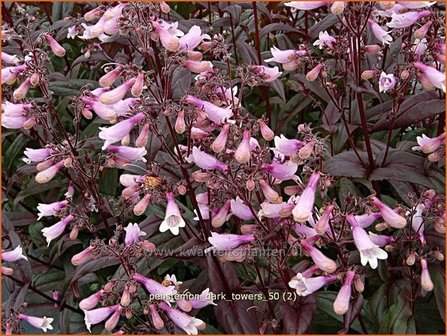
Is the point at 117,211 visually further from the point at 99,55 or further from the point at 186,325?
the point at 99,55

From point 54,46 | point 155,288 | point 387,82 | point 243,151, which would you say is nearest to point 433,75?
point 387,82

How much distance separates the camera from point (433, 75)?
284 cm

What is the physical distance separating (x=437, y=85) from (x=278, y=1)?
210 cm

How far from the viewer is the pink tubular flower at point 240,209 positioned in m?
2.77

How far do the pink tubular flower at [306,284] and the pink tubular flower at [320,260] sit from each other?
0.26 feet

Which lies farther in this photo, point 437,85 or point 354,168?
point 354,168

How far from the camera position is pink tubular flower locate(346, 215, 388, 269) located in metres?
2.59

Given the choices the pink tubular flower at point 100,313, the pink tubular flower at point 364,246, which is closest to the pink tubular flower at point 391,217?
the pink tubular flower at point 364,246

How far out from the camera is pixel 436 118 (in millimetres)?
3902

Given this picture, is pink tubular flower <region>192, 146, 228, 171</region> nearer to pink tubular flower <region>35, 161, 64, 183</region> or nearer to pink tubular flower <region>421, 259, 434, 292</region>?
pink tubular flower <region>35, 161, 64, 183</region>

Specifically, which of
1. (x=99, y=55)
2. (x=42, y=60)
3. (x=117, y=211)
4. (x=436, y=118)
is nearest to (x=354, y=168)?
(x=436, y=118)

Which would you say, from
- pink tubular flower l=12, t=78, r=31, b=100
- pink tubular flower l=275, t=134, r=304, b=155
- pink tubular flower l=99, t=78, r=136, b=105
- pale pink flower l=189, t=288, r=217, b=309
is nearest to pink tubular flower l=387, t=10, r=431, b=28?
pink tubular flower l=275, t=134, r=304, b=155

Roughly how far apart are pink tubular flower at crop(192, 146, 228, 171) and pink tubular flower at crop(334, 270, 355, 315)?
761 millimetres

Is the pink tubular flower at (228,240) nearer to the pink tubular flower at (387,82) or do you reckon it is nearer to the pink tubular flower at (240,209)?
the pink tubular flower at (240,209)
